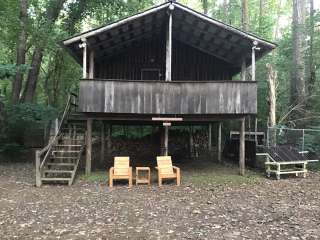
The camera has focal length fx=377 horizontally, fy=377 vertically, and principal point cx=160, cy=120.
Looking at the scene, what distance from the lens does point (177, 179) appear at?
1334 cm

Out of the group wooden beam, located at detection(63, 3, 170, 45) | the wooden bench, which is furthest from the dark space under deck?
wooden beam, located at detection(63, 3, 170, 45)

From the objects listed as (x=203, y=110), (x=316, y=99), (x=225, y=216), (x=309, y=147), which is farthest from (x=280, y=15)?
(x=225, y=216)

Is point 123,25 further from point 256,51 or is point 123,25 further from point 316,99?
point 316,99

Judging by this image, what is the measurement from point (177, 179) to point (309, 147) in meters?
7.60

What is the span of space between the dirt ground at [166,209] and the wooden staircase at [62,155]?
517mm

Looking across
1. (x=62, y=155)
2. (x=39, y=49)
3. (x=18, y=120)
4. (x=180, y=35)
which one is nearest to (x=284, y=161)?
(x=180, y=35)

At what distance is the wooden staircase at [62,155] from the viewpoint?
43.1 feet

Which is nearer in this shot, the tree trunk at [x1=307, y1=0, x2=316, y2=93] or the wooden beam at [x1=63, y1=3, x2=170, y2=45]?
the wooden beam at [x1=63, y1=3, x2=170, y2=45]

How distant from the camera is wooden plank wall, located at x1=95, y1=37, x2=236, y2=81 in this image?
60.1ft

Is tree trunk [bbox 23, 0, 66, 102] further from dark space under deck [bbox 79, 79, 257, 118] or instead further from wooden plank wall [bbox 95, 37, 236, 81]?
dark space under deck [bbox 79, 79, 257, 118]

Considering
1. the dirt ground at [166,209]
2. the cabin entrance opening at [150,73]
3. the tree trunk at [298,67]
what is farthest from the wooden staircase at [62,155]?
the tree trunk at [298,67]

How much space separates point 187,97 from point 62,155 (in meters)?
5.66

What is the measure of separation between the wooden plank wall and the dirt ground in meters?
6.01

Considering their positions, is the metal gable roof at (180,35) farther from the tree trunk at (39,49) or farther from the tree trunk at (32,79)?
the tree trunk at (32,79)
